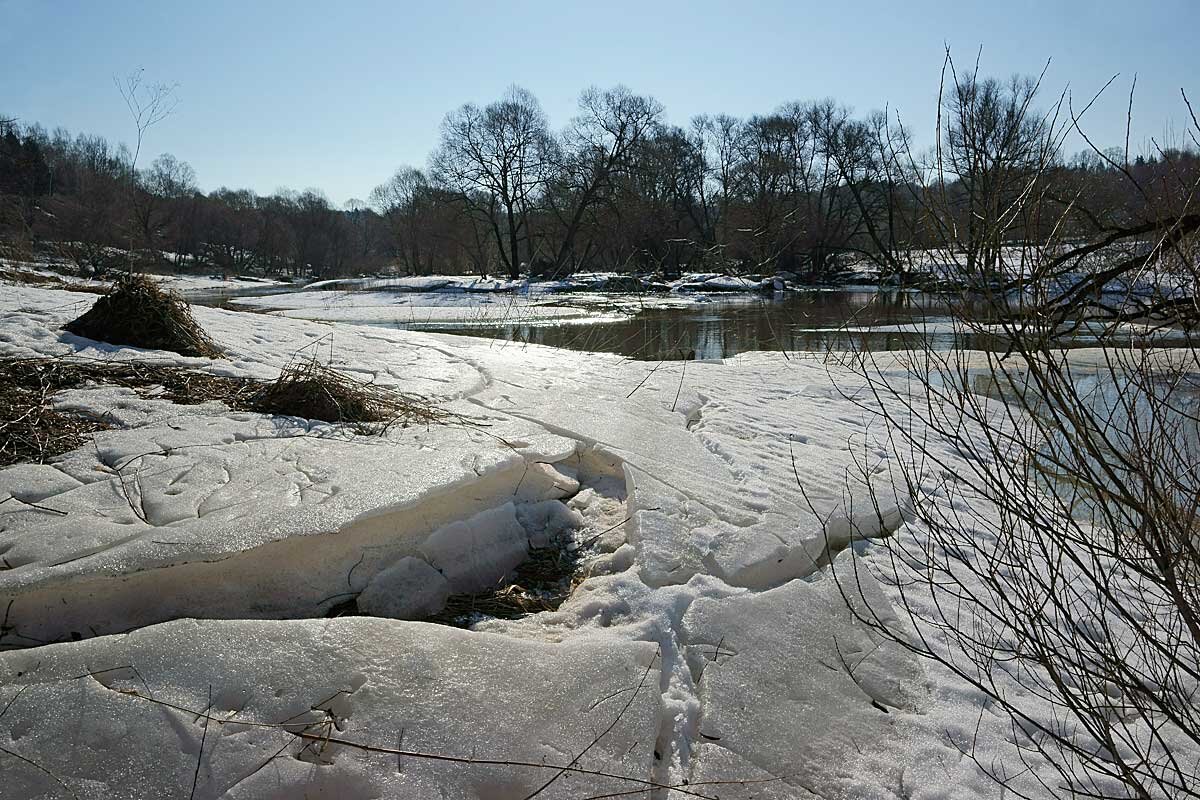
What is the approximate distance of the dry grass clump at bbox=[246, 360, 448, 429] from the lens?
177 inches

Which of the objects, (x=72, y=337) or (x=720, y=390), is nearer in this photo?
(x=72, y=337)

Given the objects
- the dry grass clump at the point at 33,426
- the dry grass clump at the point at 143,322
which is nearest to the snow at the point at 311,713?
the dry grass clump at the point at 33,426

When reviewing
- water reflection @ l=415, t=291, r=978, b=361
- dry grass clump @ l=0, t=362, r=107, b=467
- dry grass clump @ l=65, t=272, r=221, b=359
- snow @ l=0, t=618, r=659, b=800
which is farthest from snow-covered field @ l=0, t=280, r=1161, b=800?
water reflection @ l=415, t=291, r=978, b=361

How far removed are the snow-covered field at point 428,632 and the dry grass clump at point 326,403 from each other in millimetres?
235

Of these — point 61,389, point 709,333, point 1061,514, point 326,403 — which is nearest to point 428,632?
point 1061,514

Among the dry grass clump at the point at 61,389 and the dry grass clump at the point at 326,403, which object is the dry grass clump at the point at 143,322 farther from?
the dry grass clump at the point at 326,403

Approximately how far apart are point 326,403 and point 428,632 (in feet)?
8.14

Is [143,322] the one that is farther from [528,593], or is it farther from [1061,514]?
[1061,514]

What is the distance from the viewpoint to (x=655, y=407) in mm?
6445

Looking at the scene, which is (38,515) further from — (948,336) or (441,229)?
(441,229)

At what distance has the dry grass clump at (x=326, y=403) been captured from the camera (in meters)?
4.49

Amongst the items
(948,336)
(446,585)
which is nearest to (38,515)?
(446,585)

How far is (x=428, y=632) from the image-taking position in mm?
2520

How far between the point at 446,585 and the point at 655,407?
3595mm
